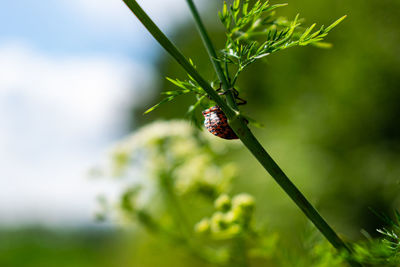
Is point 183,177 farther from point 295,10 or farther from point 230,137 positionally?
point 295,10

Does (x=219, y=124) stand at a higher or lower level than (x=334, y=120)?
higher

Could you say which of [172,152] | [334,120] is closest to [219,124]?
[172,152]

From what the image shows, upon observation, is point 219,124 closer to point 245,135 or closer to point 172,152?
point 245,135

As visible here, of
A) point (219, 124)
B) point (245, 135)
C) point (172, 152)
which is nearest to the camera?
point (245, 135)

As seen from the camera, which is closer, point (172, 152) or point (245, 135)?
point (245, 135)

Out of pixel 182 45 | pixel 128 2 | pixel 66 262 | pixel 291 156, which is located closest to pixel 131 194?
pixel 128 2

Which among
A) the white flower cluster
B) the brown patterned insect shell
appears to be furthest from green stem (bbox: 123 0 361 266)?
the white flower cluster
